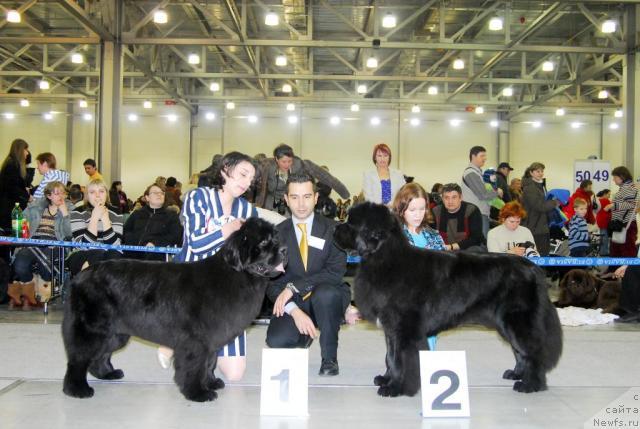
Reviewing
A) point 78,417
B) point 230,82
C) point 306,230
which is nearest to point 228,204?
point 306,230

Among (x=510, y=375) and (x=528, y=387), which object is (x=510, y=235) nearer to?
(x=510, y=375)

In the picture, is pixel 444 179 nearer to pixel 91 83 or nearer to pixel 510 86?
pixel 510 86

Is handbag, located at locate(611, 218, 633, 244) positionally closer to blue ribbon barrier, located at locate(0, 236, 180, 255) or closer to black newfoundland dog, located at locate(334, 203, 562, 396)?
black newfoundland dog, located at locate(334, 203, 562, 396)

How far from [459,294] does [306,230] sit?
1.10m

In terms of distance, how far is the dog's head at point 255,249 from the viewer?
9.93 feet

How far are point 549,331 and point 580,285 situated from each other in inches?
150

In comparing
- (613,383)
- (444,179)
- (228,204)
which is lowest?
(613,383)

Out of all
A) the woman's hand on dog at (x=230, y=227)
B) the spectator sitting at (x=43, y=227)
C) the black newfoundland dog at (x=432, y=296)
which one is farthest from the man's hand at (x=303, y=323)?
Result: the spectator sitting at (x=43, y=227)

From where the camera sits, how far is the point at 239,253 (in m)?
3.04

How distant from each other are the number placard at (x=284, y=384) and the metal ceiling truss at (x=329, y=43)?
26.5ft

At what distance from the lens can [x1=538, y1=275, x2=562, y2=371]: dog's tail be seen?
3381mm

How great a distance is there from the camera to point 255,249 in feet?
9.93

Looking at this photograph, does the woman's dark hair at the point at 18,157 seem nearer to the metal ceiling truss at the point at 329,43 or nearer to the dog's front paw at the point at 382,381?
the metal ceiling truss at the point at 329,43

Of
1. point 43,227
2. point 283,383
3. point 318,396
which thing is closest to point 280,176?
point 43,227
